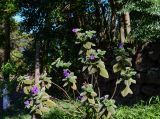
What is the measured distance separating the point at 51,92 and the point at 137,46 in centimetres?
426

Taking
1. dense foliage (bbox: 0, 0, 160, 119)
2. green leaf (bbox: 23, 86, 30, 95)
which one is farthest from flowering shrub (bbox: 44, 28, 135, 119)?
green leaf (bbox: 23, 86, 30, 95)

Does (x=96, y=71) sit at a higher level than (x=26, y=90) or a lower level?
higher

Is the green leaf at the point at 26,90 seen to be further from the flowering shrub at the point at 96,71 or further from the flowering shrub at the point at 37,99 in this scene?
the flowering shrub at the point at 96,71

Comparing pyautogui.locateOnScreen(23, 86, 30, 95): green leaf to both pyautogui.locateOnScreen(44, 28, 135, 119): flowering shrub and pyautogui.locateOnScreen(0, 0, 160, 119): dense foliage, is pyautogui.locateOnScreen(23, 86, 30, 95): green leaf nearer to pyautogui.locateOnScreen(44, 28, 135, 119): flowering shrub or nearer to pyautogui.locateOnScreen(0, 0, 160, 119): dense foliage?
pyautogui.locateOnScreen(0, 0, 160, 119): dense foliage

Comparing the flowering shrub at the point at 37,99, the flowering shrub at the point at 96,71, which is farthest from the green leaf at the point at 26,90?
the flowering shrub at the point at 96,71

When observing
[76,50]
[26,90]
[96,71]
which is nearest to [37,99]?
[26,90]

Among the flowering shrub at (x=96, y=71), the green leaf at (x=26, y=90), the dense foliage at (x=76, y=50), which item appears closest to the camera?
the flowering shrub at (x=96, y=71)

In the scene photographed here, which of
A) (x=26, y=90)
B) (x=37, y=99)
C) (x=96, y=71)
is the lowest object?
(x=37, y=99)

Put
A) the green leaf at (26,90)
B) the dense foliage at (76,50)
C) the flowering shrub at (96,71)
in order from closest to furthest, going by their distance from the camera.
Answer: the flowering shrub at (96,71)
the dense foliage at (76,50)
the green leaf at (26,90)

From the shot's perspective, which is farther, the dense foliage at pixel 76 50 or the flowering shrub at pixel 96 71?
the dense foliage at pixel 76 50

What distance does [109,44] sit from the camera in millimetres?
14469

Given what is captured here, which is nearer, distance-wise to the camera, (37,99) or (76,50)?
(37,99)

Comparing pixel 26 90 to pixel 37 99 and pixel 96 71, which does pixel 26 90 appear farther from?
pixel 96 71

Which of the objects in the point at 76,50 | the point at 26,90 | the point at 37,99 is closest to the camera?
the point at 37,99
